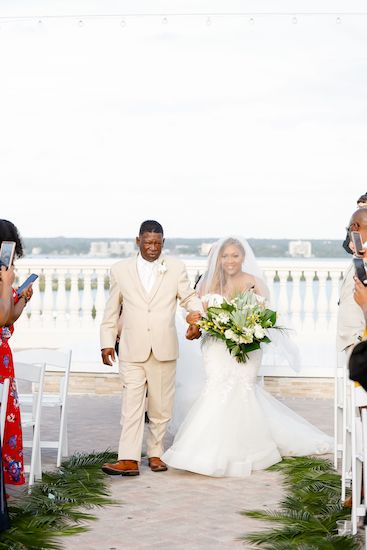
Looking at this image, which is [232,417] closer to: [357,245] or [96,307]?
[357,245]

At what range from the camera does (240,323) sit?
781 centimetres

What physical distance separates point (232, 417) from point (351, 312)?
2090 millimetres

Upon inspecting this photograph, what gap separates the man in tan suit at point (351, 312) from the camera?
604 centimetres

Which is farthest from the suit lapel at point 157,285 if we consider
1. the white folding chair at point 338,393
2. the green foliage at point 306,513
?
the green foliage at point 306,513

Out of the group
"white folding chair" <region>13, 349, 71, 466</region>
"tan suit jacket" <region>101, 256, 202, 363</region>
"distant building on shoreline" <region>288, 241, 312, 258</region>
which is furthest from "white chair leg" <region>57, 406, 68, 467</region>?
"distant building on shoreline" <region>288, 241, 312, 258</region>

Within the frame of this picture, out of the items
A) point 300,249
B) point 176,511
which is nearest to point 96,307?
point 176,511

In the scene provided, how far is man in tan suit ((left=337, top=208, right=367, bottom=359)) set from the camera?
19.8 feet

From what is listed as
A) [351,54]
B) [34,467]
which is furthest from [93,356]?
[351,54]

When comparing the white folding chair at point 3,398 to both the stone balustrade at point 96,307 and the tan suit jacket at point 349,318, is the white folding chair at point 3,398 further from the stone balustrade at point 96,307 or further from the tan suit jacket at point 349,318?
the stone balustrade at point 96,307

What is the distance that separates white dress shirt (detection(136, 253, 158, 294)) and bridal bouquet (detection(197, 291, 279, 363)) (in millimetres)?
469

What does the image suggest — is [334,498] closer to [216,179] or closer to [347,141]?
[347,141]

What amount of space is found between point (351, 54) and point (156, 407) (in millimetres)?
22056

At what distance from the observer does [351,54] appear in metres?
28.3

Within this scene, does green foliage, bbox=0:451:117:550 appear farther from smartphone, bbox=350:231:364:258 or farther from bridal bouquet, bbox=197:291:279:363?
smartphone, bbox=350:231:364:258
